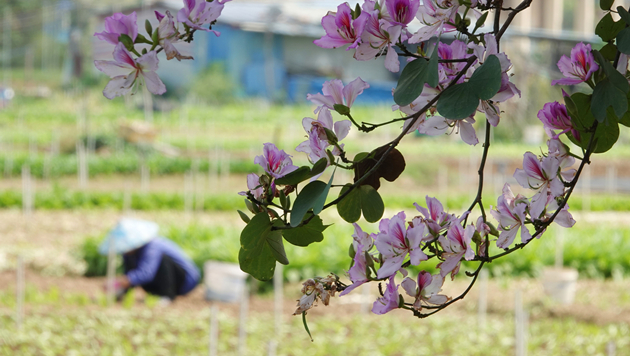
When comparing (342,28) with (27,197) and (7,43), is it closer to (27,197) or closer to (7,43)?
(27,197)

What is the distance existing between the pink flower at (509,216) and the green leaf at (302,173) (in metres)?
0.18

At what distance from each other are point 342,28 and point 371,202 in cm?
17

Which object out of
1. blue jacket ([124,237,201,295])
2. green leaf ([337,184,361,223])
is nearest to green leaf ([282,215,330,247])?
green leaf ([337,184,361,223])

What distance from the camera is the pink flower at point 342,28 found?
1.97ft

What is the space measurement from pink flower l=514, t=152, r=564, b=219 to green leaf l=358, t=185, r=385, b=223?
0.45 feet

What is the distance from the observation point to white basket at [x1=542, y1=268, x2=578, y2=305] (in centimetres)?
466

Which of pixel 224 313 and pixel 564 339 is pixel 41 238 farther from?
pixel 564 339

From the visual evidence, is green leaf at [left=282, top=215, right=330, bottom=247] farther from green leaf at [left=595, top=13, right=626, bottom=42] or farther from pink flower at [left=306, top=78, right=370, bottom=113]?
green leaf at [left=595, top=13, right=626, bottom=42]

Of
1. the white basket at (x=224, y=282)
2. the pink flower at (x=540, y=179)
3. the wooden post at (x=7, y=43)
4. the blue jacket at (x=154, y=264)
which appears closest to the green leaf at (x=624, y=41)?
the pink flower at (x=540, y=179)

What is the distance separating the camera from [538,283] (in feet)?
17.9

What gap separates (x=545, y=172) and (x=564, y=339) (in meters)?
3.62

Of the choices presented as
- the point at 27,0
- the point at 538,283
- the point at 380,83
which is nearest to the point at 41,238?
the point at 538,283

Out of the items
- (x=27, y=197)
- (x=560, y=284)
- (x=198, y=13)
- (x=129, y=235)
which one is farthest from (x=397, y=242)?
(x=27, y=197)

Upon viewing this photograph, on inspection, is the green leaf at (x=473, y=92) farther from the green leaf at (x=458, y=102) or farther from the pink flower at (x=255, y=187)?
the pink flower at (x=255, y=187)
